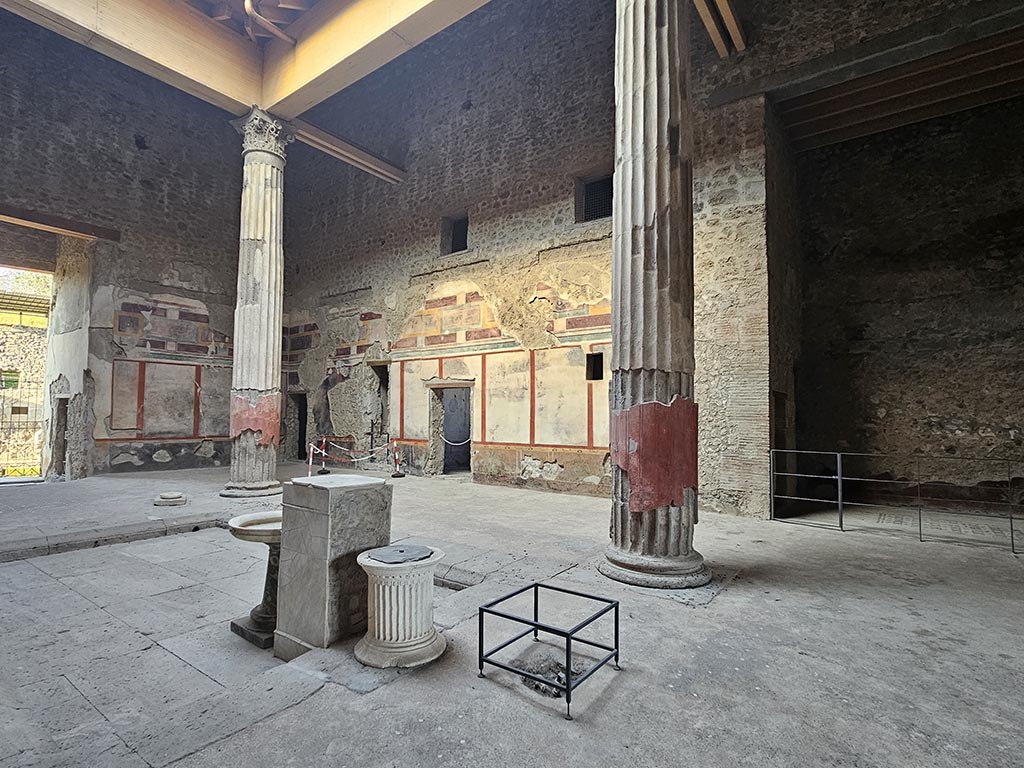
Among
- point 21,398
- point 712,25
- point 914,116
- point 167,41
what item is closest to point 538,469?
point 712,25

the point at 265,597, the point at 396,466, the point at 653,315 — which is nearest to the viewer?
the point at 265,597

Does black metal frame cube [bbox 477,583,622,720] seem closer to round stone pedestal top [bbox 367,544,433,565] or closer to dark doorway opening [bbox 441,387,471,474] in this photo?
round stone pedestal top [bbox 367,544,433,565]

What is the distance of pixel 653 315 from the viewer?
14.3 feet

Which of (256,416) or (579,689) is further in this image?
(256,416)

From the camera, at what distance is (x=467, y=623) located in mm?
3363

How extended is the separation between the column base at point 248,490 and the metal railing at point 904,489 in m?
7.19

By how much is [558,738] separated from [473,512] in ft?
16.7

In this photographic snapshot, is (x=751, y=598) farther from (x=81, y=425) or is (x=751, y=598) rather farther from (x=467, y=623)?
(x=81, y=425)

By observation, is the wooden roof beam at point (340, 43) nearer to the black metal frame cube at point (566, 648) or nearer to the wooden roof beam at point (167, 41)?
the wooden roof beam at point (167, 41)

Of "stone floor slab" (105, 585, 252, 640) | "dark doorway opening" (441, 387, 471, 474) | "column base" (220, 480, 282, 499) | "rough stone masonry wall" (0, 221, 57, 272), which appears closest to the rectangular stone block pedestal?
"stone floor slab" (105, 585, 252, 640)

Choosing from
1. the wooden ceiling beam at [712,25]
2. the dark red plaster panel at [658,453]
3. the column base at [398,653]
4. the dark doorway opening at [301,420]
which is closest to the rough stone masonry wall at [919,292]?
the wooden ceiling beam at [712,25]

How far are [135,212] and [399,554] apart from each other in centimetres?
1237

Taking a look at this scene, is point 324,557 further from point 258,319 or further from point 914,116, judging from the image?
point 914,116

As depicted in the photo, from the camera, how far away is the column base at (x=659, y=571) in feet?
13.3
